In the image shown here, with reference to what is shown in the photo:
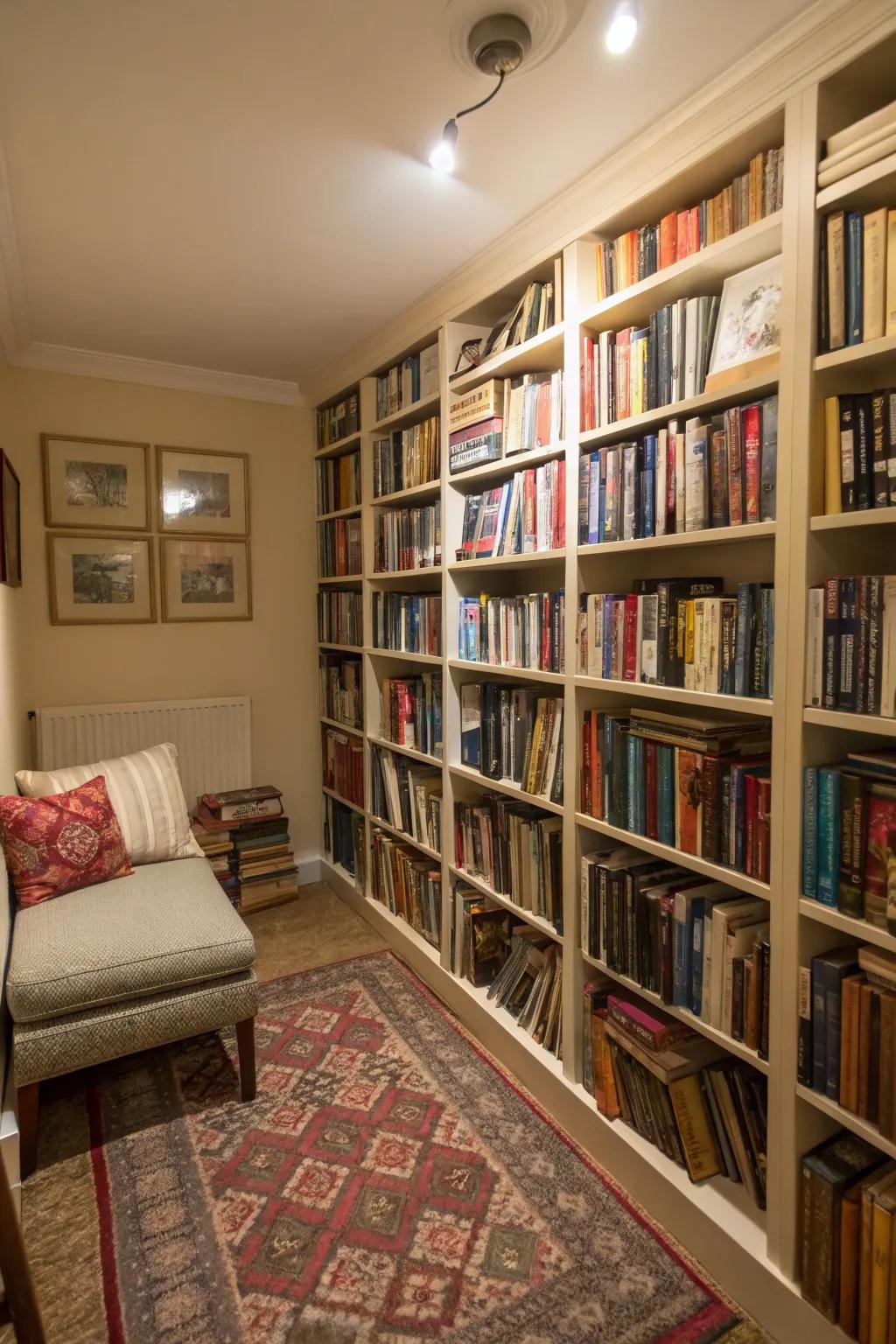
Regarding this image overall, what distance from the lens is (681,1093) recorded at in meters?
1.58

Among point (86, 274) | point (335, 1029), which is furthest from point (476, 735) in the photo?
point (86, 274)

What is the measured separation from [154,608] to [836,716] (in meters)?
2.81

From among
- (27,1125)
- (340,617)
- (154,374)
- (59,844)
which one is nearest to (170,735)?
(340,617)

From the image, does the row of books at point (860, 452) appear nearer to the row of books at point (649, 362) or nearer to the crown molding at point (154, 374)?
the row of books at point (649, 362)

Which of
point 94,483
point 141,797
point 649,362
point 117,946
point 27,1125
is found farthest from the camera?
point 94,483

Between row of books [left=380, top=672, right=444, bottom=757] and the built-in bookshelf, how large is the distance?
0.06m

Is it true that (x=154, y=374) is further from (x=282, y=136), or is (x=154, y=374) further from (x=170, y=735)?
(x=282, y=136)

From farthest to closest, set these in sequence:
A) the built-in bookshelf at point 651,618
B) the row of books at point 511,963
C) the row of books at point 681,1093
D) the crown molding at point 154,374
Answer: the crown molding at point 154,374, the row of books at point 511,963, the row of books at point 681,1093, the built-in bookshelf at point 651,618

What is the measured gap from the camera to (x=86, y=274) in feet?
7.29

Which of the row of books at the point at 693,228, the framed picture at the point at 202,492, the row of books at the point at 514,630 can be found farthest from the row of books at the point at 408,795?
the row of books at the point at 693,228

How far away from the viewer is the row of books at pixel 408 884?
260 centimetres

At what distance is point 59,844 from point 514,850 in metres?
1.37

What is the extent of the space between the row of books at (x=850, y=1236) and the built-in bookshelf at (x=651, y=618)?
3 centimetres

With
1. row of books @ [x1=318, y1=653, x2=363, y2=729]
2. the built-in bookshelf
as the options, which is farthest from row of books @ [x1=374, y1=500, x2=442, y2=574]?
row of books @ [x1=318, y1=653, x2=363, y2=729]
